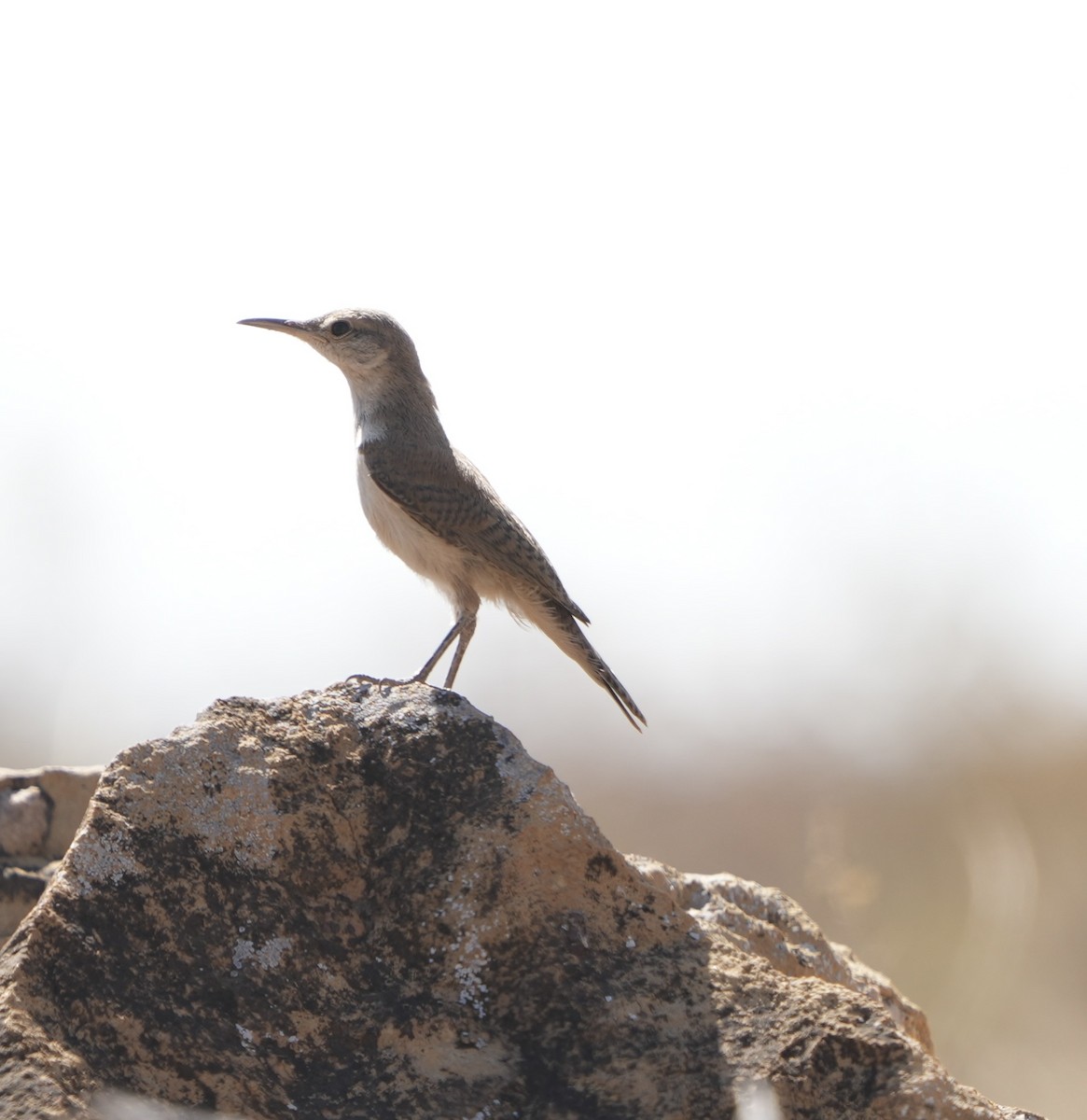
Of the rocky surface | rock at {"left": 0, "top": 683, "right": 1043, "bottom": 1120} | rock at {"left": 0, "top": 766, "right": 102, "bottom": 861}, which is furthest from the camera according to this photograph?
rock at {"left": 0, "top": 766, "right": 102, "bottom": 861}

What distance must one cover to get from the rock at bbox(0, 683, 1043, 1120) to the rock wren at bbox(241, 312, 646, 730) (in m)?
2.05

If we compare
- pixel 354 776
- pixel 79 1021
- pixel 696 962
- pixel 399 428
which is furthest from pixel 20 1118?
pixel 399 428

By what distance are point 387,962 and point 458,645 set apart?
294cm

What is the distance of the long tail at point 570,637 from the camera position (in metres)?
5.82

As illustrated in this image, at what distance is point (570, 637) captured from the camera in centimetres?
602

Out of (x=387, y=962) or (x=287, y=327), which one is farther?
(x=287, y=327)

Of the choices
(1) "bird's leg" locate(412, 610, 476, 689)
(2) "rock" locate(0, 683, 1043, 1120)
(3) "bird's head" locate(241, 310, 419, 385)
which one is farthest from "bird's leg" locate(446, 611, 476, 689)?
(2) "rock" locate(0, 683, 1043, 1120)

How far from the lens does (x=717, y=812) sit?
1227 cm

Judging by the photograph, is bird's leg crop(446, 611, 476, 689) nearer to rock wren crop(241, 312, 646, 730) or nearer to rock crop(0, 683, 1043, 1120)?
rock wren crop(241, 312, 646, 730)

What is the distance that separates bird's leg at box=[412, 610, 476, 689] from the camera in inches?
225

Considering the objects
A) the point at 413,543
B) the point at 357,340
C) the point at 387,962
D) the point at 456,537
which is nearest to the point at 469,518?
the point at 456,537

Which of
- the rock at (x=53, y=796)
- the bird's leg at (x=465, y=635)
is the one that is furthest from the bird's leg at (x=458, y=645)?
the rock at (x=53, y=796)

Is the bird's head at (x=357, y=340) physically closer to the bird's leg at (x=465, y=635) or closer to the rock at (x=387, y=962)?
the bird's leg at (x=465, y=635)

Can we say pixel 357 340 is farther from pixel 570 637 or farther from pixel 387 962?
pixel 387 962
